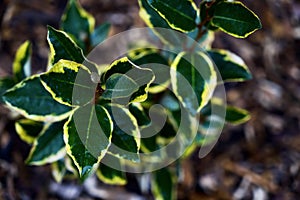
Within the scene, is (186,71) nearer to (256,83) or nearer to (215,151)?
(215,151)

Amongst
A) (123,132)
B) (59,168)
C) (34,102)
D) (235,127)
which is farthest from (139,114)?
(235,127)

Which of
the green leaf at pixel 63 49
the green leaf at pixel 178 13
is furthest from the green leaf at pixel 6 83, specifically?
the green leaf at pixel 178 13

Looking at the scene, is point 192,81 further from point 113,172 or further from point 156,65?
point 113,172

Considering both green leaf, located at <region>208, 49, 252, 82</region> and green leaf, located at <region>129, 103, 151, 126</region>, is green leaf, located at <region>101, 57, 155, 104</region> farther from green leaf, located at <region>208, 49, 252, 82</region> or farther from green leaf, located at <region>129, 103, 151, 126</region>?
green leaf, located at <region>208, 49, 252, 82</region>

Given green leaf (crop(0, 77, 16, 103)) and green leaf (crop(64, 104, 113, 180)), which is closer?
green leaf (crop(64, 104, 113, 180))

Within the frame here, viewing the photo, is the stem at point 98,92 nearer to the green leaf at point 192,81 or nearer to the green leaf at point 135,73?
the green leaf at point 135,73

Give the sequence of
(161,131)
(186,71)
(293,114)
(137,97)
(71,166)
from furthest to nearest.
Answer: (293,114), (161,131), (71,166), (186,71), (137,97)

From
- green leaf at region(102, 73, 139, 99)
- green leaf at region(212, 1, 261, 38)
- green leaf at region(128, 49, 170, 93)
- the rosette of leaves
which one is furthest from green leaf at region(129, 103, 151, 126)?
green leaf at region(212, 1, 261, 38)

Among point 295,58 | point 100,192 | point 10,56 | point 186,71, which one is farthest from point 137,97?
point 295,58
